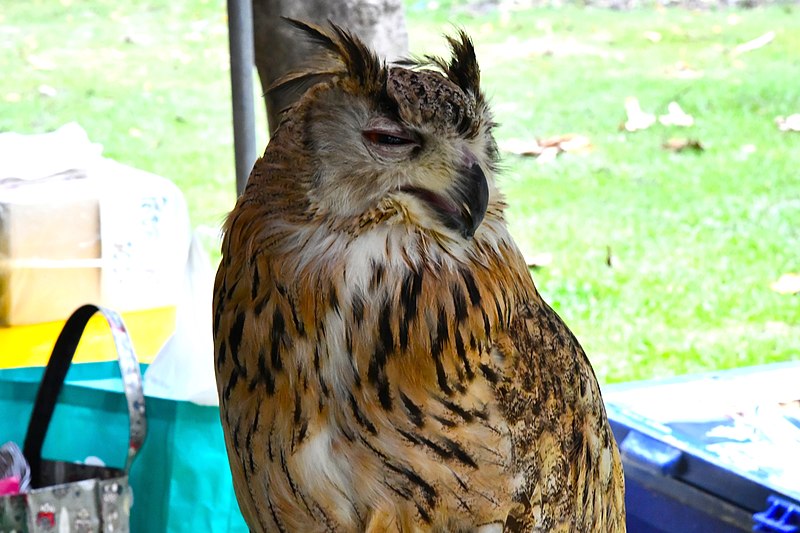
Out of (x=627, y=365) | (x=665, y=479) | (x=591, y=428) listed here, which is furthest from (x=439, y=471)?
(x=627, y=365)

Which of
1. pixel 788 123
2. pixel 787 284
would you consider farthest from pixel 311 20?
pixel 788 123

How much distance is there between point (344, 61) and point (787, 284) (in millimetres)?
3095

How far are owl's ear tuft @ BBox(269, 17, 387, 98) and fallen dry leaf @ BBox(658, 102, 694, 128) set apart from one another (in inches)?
185

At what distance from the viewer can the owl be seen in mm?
1320

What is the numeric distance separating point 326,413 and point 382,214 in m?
0.26

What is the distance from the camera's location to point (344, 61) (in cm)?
137

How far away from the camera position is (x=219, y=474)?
2.01 meters

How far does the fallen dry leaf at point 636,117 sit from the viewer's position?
19.4 feet

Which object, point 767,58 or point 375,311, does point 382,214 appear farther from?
point 767,58

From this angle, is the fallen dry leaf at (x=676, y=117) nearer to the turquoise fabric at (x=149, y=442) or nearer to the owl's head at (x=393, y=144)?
the turquoise fabric at (x=149, y=442)

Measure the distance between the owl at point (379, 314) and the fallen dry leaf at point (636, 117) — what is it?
4605mm

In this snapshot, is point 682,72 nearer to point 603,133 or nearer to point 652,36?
point 652,36

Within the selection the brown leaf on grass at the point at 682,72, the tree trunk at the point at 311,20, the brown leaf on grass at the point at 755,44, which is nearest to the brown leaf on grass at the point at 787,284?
the tree trunk at the point at 311,20

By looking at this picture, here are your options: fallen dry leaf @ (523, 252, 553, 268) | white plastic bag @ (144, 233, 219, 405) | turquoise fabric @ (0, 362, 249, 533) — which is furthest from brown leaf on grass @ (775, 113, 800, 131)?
turquoise fabric @ (0, 362, 249, 533)
